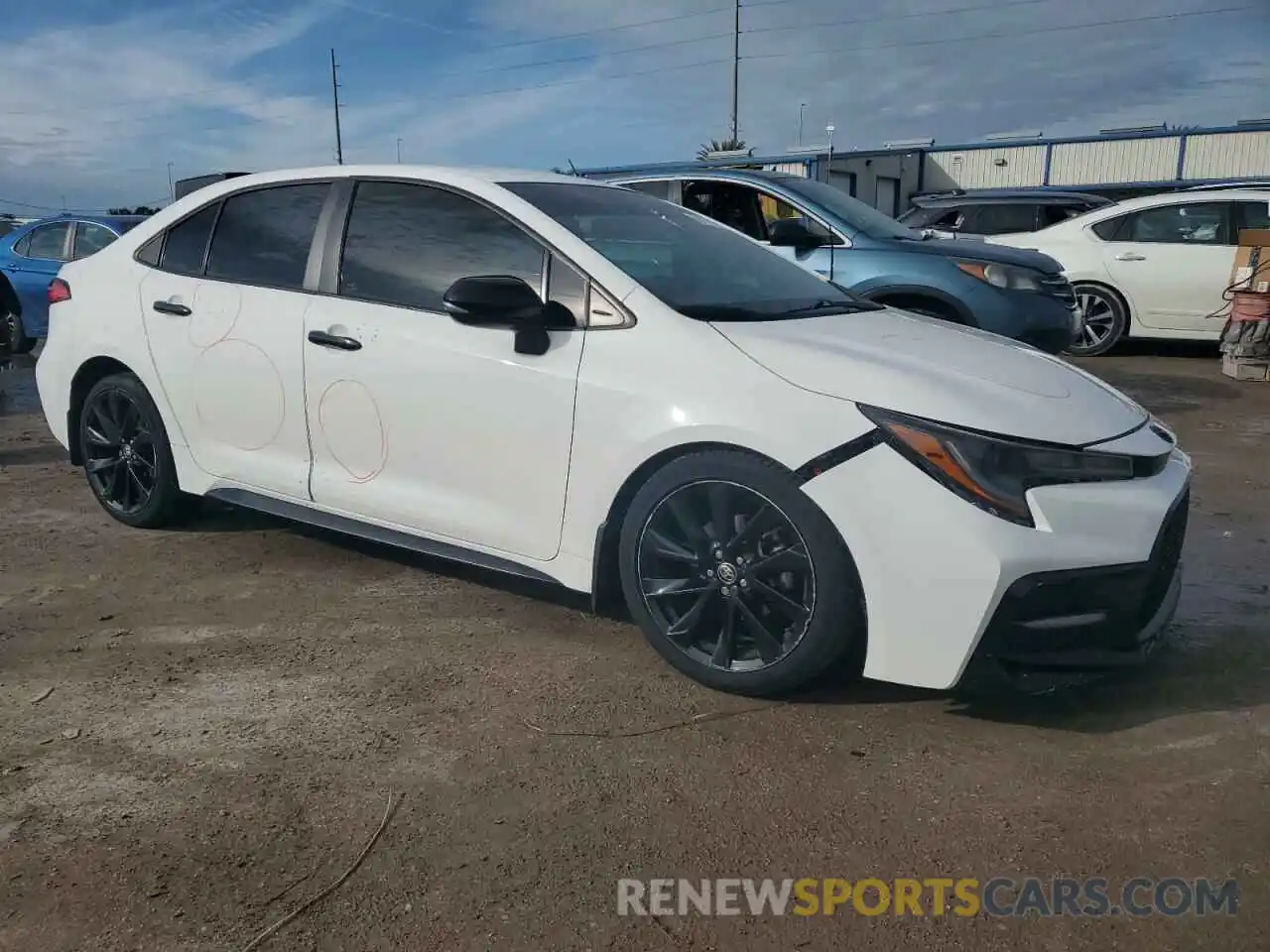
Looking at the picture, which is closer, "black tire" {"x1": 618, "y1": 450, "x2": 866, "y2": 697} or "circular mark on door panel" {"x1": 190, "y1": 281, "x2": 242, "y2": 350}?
"black tire" {"x1": 618, "y1": 450, "x2": 866, "y2": 697}

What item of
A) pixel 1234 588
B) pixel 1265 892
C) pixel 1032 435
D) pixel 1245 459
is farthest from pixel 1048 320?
pixel 1265 892

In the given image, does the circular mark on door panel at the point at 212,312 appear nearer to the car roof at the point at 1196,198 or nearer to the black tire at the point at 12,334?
the black tire at the point at 12,334

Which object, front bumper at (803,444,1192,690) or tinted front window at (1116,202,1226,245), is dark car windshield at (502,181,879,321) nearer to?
front bumper at (803,444,1192,690)

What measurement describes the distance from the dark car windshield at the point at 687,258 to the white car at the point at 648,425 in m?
0.02

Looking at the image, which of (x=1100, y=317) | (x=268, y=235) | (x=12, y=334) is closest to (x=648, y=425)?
(x=268, y=235)

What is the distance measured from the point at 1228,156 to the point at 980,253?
2415 centimetres

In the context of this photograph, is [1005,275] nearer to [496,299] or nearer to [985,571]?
[496,299]

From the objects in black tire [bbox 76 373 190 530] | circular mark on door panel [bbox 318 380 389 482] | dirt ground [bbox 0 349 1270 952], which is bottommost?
dirt ground [bbox 0 349 1270 952]

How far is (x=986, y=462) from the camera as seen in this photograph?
280 centimetres

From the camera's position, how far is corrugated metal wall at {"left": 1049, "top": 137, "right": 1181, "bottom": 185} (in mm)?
27594

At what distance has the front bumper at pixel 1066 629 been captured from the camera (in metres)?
2.76

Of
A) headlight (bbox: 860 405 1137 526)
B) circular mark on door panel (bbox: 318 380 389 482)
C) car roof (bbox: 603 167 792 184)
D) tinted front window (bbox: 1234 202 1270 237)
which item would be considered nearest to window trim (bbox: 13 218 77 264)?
car roof (bbox: 603 167 792 184)

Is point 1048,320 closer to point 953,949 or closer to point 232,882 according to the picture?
point 953,949

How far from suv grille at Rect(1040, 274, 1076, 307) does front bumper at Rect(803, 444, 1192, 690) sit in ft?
16.3
